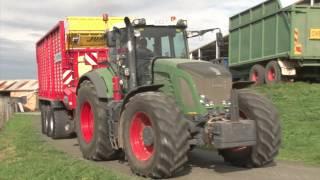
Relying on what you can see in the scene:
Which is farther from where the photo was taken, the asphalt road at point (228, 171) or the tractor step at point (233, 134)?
the asphalt road at point (228, 171)

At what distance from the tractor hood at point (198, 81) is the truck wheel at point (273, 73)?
33.2 ft

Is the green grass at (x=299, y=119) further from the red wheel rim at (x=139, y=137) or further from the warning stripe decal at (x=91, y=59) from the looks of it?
the warning stripe decal at (x=91, y=59)

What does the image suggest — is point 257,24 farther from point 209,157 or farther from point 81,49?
point 209,157

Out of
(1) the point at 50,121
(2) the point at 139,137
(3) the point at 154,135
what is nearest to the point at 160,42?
(2) the point at 139,137

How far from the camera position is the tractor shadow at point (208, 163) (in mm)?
8078

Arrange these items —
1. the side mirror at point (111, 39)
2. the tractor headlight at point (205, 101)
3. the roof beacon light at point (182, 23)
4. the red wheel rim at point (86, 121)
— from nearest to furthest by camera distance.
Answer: the tractor headlight at point (205, 101) → the side mirror at point (111, 39) → the roof beacon light at point (182, 23) → the red wheel rim at point (86, 121)

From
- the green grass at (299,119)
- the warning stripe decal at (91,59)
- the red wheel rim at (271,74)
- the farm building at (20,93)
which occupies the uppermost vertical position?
the warning stripe decal at (91,59)

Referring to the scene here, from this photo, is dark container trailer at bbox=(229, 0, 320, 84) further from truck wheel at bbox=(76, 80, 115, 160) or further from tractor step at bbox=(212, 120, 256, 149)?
tractor step at bbox=(212, 120, 256, 149)

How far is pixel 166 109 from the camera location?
7.23m

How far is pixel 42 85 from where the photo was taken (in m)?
17.1

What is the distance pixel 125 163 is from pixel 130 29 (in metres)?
2.23

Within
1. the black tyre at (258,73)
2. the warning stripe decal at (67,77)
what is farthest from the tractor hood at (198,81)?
the black tyre at (258,73)

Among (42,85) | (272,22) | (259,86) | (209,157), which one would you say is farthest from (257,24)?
(209,157)

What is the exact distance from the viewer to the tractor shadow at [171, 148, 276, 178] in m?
8.08
